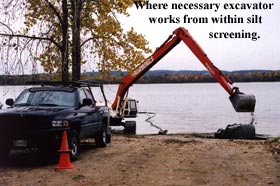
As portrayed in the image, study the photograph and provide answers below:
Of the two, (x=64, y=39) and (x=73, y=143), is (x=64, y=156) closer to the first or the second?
(x=73, y=143)

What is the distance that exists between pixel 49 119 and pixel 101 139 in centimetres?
412

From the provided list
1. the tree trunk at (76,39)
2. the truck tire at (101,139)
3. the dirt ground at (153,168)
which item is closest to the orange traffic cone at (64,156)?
the dirt ground at (153,168)

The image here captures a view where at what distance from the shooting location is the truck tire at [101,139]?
15.5 meters

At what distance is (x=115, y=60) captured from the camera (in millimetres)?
24312

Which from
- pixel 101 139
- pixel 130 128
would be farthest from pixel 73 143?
Result: pixel 130 128

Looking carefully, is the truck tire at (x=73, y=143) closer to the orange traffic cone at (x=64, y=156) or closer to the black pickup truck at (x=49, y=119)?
the black pickup truck at (x=49, y=119)

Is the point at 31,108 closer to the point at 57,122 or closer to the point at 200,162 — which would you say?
the point at 57,122

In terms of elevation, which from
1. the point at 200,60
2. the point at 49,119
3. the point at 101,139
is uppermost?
the point at 200,60

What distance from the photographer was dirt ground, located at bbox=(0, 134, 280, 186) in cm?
995

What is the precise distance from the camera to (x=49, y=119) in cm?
1173

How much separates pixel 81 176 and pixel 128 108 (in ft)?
57.1

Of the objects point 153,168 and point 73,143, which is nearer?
point 153,168

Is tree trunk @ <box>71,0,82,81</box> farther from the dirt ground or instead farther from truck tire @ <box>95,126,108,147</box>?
the dirt ground

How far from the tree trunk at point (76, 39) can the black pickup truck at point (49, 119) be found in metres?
7.81
